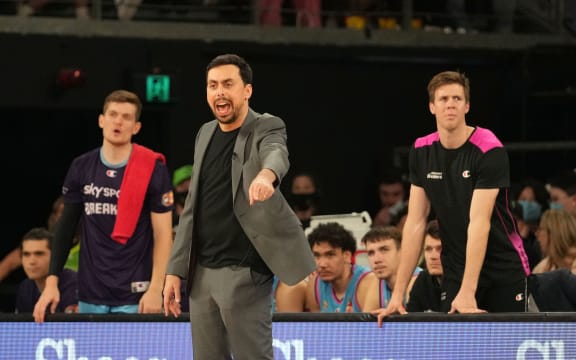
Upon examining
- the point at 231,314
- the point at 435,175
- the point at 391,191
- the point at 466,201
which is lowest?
the point at 231,314

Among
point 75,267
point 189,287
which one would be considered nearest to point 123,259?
point 189,287

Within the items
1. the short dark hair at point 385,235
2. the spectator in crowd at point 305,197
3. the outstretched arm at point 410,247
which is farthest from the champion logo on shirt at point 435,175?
the spectator in crowd at point 305,197

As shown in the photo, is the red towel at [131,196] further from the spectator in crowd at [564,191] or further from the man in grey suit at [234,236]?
the spectator in crowd at [564,191]

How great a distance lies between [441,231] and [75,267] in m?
3.80

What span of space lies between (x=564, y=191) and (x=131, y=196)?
15.2 feet

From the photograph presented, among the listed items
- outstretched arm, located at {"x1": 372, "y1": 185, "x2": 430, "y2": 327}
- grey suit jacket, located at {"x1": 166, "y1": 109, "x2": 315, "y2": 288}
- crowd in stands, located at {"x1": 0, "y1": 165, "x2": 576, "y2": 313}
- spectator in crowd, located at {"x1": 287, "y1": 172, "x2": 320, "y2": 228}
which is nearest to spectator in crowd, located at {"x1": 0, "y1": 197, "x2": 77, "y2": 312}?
crowd in stands, located at {"x1": 0, "y1": 165, "x2": 576, "y2": 313}

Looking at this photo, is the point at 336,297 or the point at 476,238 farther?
the point at 336,297

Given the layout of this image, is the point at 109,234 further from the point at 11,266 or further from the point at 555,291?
the point at 11,266

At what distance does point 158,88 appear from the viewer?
476 inches

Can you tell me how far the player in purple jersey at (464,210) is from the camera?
Result: 5801mm

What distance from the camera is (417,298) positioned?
692cm

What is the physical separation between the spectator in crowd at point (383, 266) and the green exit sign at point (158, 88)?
4.82m

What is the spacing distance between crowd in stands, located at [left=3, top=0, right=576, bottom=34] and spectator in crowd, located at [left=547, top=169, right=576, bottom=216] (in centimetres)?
299

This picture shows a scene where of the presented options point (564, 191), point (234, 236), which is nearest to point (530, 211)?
point (564, 191)
